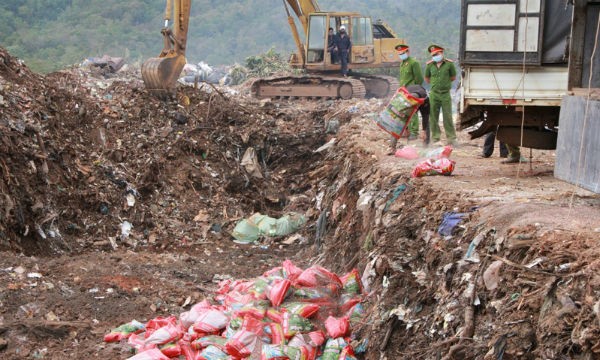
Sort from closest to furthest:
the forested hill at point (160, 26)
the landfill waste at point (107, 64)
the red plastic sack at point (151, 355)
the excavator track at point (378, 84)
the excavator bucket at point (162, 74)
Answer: the red plastic sack at point (151, 355) → the excavator bucket at point (162, 74) → the landfill waste at point (107, 64) → the excavator track at point (378, 84) → the forested hill at point (160, 26)

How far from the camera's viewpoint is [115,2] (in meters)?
47.1

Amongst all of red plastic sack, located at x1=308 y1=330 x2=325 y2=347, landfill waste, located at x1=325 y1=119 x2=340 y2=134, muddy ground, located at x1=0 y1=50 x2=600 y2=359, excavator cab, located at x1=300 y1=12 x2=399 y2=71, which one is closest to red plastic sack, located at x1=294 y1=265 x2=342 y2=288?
muddy ground, located at x1=0 y1=50 x2=600 y2=359

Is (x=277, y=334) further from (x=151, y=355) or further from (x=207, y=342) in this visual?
(x=151, y=355)

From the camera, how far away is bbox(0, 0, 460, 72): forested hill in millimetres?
39062

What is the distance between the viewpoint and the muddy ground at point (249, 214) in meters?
4.43

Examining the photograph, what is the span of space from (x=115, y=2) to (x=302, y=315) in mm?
43567

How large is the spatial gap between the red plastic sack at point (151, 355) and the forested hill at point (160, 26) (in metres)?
29.7

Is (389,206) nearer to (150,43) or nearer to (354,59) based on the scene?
(354,59)

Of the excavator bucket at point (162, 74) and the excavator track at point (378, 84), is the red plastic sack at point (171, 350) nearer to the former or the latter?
the excavator bucket at point (162, 74)

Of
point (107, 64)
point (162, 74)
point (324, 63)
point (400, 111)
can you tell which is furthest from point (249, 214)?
point (107, 64)

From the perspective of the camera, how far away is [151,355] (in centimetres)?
652

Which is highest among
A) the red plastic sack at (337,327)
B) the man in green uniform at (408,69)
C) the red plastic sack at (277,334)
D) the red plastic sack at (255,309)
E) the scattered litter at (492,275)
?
the man in green uniform at (408,69)

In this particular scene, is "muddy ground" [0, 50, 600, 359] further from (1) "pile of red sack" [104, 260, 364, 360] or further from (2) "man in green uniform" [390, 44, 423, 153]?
(2) "man in green uniform" [390, 44, 423, 153]

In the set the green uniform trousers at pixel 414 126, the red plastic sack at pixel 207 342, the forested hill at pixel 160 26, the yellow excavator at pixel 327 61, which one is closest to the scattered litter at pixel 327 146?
the green uniform trousers at pixel 414 126
